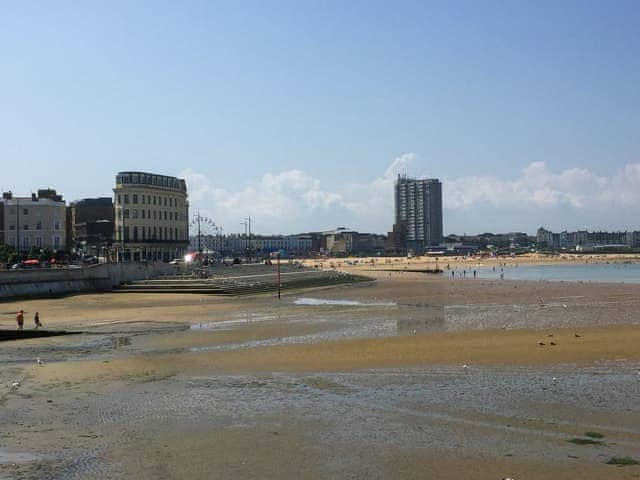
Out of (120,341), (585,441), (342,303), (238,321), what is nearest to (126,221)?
(342,303)

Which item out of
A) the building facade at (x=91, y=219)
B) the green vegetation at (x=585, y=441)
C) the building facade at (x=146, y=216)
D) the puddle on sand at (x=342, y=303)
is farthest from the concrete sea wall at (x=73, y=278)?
the building facade at (x=91, y=219)

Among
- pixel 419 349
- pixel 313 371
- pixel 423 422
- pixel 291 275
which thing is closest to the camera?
pixel 423 422

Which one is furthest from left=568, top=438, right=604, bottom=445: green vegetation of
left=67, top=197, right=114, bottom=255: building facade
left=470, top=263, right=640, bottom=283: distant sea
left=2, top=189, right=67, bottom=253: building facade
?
left=67, top=197, right=114, bottom=255: building facade

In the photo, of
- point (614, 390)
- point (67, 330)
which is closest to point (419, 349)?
point (614, 390)

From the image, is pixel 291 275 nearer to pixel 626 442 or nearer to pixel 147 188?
pixel 147 188

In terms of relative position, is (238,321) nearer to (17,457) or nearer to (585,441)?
(17,457)

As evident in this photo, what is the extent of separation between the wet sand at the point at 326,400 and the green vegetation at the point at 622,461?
0.20 meters

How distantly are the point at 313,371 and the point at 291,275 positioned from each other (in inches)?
2217

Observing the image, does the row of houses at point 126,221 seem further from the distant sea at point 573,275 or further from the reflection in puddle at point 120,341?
the distant sea at point 573,275

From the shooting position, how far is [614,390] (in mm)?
19125

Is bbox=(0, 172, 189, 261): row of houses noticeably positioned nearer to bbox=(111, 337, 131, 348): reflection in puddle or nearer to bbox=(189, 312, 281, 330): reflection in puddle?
bbox=(189, 312, 281, 330): reflection in puddle

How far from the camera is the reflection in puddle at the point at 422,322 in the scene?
113 ft

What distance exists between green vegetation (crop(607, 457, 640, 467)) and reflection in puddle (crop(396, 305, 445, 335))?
64.9ft

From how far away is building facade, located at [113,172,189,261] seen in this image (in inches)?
3519
